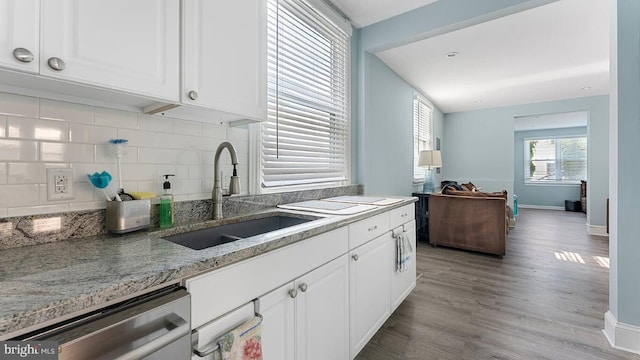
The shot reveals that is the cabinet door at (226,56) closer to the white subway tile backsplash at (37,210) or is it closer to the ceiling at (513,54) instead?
the white subway tile backsplash at (37,210)

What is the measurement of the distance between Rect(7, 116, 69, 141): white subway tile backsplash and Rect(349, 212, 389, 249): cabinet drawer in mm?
1316

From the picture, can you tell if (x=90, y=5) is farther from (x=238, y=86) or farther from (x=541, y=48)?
(x=541, y=48)

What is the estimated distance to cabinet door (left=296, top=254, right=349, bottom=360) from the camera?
1186 millimetres

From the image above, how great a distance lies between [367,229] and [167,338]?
4.03 feet

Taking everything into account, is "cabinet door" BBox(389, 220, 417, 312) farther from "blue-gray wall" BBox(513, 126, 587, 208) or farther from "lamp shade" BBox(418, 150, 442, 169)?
"blue-gray wall" BBox(513, 126, 587, 208)

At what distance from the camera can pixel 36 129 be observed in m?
0.98

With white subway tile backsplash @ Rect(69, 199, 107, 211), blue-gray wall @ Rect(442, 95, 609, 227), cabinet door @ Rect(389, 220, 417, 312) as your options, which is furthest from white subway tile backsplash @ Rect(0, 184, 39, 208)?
blue-gray wall @ Rect(442, 95, 609, 227)

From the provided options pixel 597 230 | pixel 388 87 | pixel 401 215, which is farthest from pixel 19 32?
pixel 597 230

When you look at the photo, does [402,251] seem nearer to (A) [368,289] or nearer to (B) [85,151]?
(A) [368,289]

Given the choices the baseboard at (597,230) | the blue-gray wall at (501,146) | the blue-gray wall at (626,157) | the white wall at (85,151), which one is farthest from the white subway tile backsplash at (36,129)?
the blue-gray wall at (501,146)

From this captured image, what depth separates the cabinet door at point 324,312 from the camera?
1186mm

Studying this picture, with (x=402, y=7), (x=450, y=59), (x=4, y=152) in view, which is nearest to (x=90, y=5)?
(x=4, y=152)

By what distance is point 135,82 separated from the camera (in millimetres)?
980

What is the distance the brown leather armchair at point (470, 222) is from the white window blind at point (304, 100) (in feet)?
6.72
